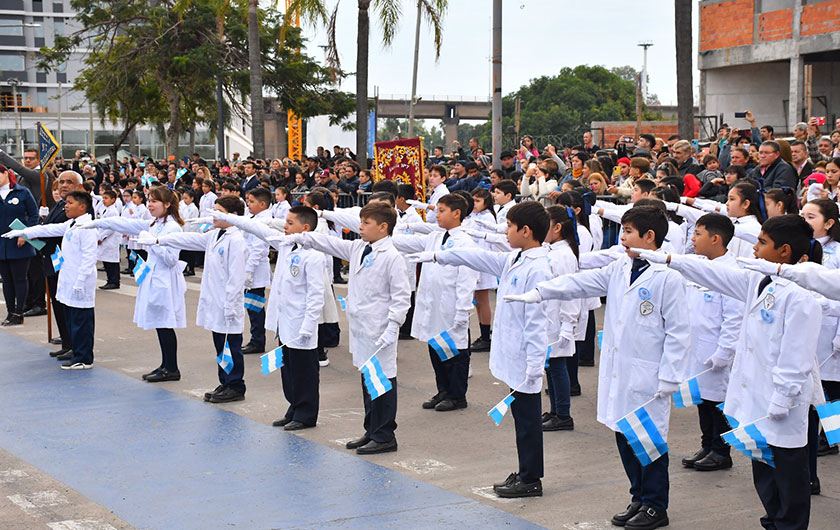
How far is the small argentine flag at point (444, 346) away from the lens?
8922mm

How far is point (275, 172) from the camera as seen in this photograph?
73.8ft

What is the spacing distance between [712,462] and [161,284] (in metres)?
5.62

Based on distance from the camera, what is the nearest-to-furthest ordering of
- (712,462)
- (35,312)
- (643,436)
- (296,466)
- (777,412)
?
(777,412), (643,436), (712,462), (296,466), (35,312)

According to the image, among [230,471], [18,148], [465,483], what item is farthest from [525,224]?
[18,148]

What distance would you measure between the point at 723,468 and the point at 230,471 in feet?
11.3

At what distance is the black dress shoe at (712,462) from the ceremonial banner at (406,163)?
7.32m

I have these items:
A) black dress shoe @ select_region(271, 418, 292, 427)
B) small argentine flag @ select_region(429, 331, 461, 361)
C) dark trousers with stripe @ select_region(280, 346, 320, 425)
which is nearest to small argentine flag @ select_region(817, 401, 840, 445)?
small argentine flag @ select_region(429, 331, 461, 361)

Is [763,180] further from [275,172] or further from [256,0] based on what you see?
[256,0]

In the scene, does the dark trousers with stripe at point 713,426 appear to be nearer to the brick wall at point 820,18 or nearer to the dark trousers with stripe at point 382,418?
the dark trousers with stripe at point 382,418

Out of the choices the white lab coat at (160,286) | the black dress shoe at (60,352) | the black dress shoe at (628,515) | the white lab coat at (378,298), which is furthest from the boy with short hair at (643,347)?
the black dress shoe at (60,352)

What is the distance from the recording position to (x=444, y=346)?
8.95 metres

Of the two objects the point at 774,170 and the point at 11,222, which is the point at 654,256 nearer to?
the point at 774,170

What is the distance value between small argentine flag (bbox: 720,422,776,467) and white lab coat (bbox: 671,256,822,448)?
37mm

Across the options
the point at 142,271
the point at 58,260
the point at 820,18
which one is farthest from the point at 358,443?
the point at 820,18
